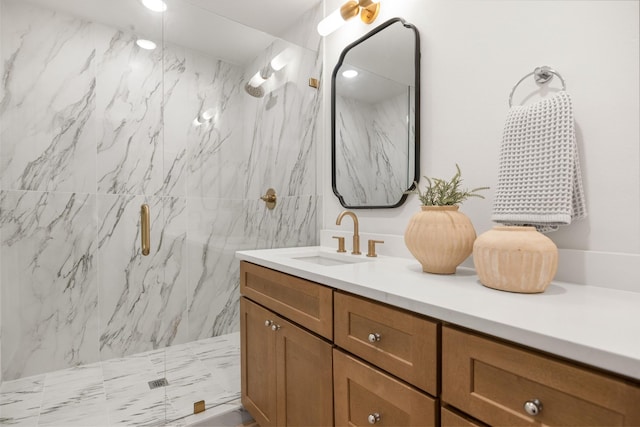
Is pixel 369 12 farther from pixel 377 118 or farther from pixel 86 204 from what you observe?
pixel 86 204

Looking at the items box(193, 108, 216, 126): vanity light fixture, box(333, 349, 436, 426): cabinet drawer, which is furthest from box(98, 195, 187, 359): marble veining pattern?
box(333, 349, 436, 426): cabinet drawer

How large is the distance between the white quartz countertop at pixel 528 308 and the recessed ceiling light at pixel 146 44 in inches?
65.3

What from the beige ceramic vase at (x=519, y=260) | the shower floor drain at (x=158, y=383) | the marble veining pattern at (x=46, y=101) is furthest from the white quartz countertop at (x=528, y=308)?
the marble veining pattern at (x=46, y=101)

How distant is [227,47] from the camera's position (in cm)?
194

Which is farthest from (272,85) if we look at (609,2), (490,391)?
(490,391)

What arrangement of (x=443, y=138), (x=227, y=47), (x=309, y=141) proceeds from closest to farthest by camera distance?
(x=443, y=138)
(x=227, y=47)
(x=309, y=141)

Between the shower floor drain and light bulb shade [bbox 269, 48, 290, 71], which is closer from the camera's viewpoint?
the shower floor drain

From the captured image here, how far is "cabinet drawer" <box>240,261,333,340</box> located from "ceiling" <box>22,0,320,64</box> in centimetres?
129

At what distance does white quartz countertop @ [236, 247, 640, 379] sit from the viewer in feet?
1.65

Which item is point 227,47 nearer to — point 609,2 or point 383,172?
point 383,172

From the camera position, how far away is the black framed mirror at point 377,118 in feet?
4.80

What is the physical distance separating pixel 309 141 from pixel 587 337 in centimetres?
177

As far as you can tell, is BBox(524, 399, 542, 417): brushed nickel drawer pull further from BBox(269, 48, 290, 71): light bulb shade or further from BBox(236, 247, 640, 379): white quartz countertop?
BBox(269, 48, 290, 71): light bulb shade

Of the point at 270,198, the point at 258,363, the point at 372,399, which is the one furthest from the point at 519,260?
the point at 270,198
